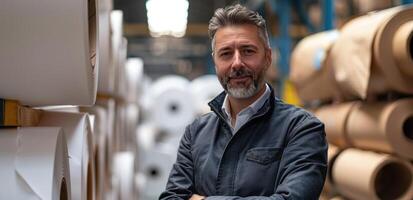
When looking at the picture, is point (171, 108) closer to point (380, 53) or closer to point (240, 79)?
point (380, 53)

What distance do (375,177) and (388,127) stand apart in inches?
9.7

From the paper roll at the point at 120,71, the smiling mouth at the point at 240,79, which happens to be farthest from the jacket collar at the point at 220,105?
the paper roll at the point at 120,71

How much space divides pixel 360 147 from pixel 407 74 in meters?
0.64

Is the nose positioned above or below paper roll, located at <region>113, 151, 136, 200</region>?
above

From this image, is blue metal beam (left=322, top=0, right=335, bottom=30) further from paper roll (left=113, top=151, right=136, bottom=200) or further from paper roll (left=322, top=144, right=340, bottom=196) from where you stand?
paper roll (left=113, top=151, right=136, bottom=200)

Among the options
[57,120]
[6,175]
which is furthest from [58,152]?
[57,120]

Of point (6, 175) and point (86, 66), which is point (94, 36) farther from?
point (6, 175)

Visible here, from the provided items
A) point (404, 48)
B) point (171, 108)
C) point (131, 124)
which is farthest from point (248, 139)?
point (171, 108)

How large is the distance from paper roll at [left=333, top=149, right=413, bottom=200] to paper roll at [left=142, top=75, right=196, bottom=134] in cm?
496

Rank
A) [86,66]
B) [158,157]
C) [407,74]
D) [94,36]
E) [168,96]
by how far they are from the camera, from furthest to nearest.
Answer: [168,96], [158,157], [407,74], [94,36], [86,66]

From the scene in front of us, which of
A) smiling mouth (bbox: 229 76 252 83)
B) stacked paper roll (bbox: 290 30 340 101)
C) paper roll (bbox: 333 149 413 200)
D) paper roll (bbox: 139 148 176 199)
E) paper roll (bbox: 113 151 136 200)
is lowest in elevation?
paper roll (bbox: 139 148 176 199)

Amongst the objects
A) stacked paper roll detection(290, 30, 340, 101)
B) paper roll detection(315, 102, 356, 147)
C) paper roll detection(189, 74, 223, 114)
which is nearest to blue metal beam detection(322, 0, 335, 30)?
stacked paper roll detection(290, 30, 340, 101)

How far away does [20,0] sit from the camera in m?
1.36

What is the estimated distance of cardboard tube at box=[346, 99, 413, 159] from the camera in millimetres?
2617
